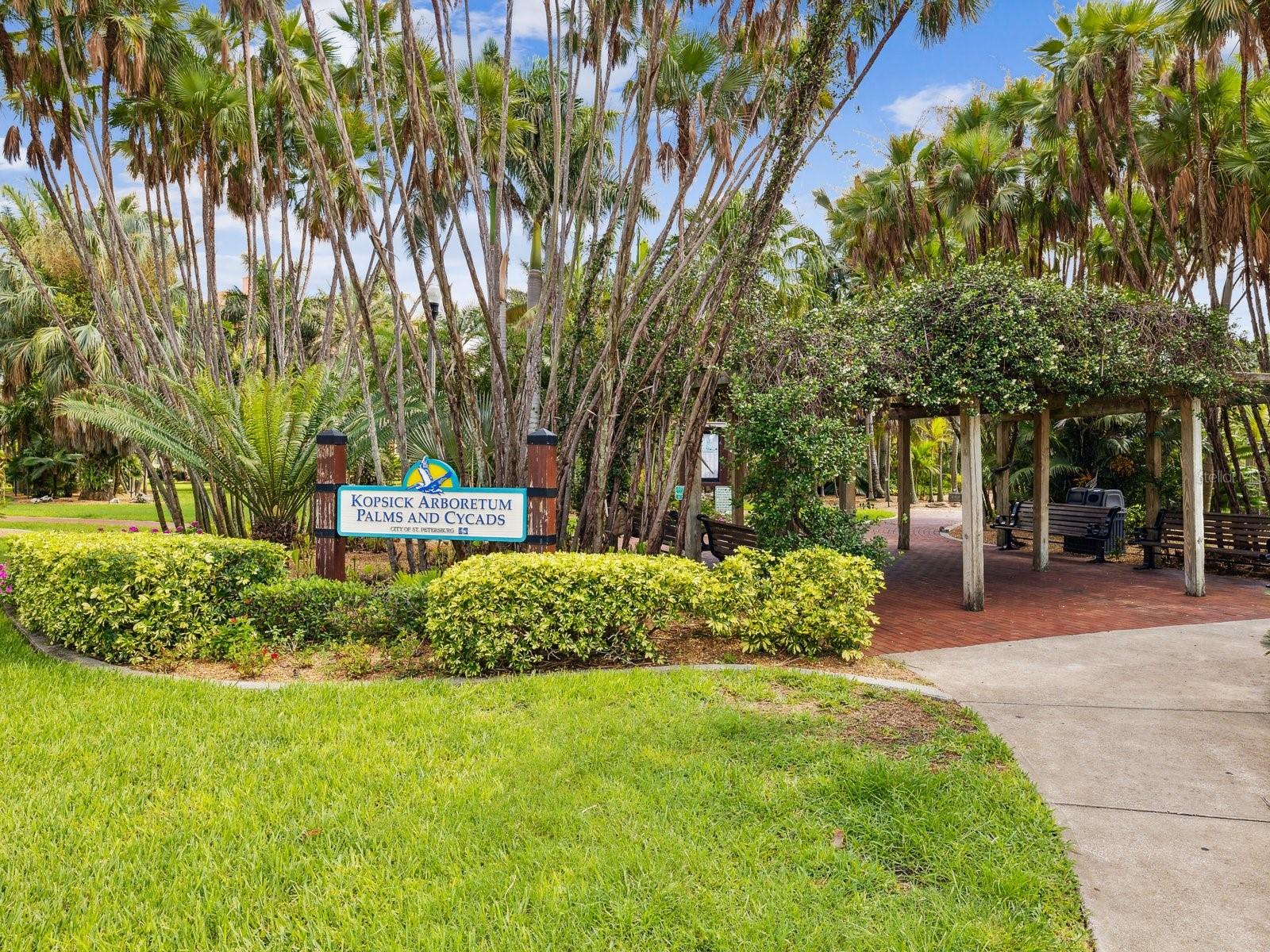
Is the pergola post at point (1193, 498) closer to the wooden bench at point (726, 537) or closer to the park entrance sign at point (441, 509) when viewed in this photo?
the wooden bench at point (726, 537)

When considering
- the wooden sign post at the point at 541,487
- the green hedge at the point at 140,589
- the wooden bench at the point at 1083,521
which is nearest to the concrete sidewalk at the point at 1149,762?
the wooden sign post at the point at 541,487

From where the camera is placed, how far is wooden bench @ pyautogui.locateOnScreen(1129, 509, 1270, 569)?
1052 cm

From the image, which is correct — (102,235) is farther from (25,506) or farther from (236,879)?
(25,506)

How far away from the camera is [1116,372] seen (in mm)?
8422

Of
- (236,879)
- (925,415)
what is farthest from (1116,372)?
(236,879)

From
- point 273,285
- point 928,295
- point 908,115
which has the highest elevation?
point 908,115

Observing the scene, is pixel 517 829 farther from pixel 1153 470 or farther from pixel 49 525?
pixel 49 525

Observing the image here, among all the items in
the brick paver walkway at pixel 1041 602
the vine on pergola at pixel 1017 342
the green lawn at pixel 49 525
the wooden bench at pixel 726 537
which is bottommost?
the brick paver walkway at pixel 1041 602

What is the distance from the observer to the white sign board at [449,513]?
628 cm

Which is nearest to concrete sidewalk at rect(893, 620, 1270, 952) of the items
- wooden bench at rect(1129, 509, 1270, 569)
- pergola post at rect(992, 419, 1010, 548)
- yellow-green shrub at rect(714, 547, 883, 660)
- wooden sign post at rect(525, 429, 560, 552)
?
yellow-green shrub at rect(714, 547, 883, 660)

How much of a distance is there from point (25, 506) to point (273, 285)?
19.0m

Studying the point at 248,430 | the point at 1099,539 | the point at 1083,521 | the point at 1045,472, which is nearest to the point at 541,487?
the point at 248,430

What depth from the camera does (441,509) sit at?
6324 mm

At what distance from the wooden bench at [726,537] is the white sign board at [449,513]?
9.84 ft
